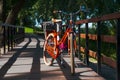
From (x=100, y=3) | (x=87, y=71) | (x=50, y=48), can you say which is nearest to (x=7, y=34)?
(x=100, y=3)

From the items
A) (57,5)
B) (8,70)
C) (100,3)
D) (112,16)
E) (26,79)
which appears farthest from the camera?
(57,5)

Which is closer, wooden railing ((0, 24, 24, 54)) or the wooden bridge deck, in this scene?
the wooden bridge deck

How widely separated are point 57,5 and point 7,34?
2014 millimetres

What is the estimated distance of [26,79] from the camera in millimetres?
7777

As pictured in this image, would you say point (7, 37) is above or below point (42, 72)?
above

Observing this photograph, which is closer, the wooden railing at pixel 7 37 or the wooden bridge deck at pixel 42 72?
the wooden bridge deck at pixel 42 72

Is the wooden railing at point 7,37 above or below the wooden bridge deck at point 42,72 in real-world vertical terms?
above

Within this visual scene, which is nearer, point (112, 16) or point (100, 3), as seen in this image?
point (112, 16)

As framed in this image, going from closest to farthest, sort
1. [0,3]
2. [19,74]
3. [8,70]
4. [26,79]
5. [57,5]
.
→ 1. [26,79]
2. [19,74]
3. [8,70]
4. [57,5]
5. [0,3]

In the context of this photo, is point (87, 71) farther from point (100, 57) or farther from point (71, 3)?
point (71, 3)

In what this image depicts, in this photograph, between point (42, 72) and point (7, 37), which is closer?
point (42, 72)

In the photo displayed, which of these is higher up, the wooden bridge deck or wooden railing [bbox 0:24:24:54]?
wooden railing [bbox 0:24:24:54]

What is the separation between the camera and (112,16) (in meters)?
6.73

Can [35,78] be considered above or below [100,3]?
below
